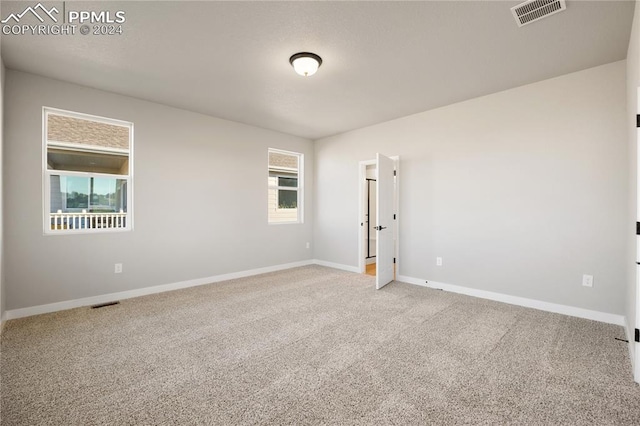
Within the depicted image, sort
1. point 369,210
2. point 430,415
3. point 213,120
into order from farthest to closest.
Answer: point 369,210 < point 213,120 < point 430,415

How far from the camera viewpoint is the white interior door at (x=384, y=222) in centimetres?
439

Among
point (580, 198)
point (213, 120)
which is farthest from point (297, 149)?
point (580, 198)

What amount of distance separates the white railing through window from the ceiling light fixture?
3.09m

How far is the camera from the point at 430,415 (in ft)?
5.59

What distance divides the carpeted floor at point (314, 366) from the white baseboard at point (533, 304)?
0.14m

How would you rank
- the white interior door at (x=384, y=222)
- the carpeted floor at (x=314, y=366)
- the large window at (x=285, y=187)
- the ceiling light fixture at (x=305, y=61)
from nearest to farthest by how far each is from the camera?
the carpeted floor at (x=314, y=366), the ceiling light fixture at (x=305, y=61), the white interior door at (x=384, y=222), the large window at (x=285, y=187)

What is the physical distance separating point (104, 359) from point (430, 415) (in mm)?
2489

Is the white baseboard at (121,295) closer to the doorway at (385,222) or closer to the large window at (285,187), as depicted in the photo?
the large window at (285,187)

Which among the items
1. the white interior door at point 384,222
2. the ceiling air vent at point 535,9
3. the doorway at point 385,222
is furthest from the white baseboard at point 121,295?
the ceiling air vent at point 535,9

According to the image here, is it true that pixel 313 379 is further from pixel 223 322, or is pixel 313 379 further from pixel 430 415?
pixel 223 322

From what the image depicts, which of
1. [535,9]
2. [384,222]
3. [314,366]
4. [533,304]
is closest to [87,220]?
[314,366]

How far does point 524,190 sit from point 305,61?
3.05 m

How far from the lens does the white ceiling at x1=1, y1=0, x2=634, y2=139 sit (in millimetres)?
2260

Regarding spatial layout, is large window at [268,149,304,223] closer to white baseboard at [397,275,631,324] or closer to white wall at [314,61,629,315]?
white wall at [314,61,629,315]
